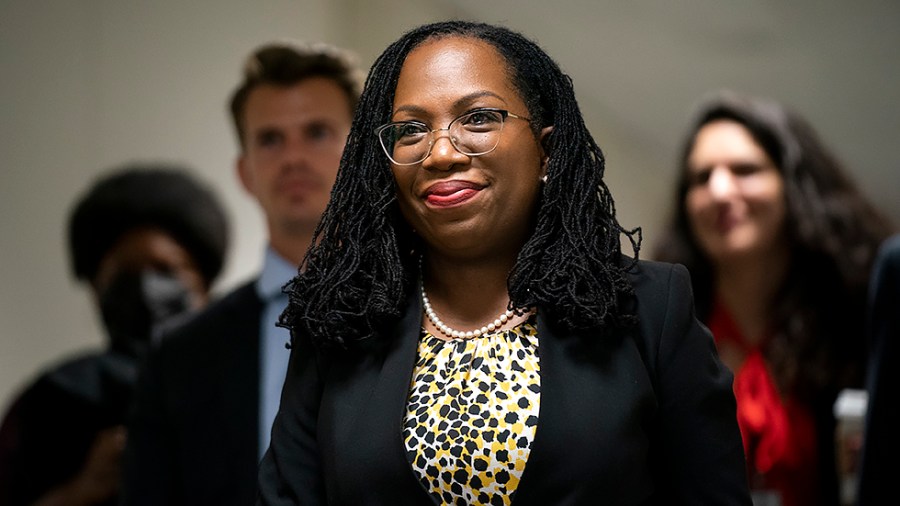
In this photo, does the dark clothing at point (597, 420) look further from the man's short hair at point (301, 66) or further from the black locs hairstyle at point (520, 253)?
the man's short hair at point (301, 66)

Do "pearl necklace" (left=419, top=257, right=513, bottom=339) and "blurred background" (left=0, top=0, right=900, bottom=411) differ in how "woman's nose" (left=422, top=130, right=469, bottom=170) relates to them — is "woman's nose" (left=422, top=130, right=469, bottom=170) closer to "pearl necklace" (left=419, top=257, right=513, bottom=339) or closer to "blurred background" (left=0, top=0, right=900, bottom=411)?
"pearl necklace" (left=419, top=257, right=513, bottom=339)

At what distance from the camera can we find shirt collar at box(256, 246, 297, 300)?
2502 mm

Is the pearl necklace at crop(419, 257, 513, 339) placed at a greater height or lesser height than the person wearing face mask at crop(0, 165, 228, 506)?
greater

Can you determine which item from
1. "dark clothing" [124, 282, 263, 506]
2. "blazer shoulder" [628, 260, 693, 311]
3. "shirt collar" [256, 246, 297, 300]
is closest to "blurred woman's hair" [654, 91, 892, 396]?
"shirt collar" [256, 246, 297, 300]

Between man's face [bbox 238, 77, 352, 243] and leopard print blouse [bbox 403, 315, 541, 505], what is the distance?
108 centimetres

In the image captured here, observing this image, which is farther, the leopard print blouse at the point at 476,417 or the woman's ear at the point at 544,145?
the woman's ear at the point at 544,145

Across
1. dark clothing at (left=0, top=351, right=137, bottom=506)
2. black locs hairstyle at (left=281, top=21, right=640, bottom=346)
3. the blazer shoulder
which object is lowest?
dark clothing at (left=0, top=351, right=137, bottom=506)

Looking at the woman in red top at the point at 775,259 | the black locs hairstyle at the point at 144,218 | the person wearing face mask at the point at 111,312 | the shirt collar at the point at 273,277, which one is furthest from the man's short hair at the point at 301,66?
the woman in red top at the point at 775,259

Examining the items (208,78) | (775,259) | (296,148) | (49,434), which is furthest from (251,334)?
(208,78)

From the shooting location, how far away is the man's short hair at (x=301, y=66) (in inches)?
104

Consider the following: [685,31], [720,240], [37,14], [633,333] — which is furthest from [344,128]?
[685,31]

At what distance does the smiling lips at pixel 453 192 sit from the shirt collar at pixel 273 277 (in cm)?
105

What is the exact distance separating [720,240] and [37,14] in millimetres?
2361

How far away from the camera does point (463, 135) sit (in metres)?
1.49
